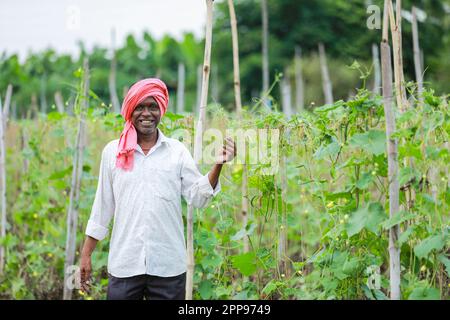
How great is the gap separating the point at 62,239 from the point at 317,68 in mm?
12389

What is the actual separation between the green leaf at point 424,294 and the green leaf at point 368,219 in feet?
0.82

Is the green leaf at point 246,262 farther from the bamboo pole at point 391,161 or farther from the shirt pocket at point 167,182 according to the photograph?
the bamboo pole at point 391,161

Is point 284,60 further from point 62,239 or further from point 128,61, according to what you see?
point 62,239

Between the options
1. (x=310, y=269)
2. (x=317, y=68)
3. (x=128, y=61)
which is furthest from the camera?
(x=128, y=61)

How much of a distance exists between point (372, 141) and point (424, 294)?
573mm

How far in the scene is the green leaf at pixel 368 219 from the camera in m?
2.13

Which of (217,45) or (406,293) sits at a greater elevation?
(217,45)

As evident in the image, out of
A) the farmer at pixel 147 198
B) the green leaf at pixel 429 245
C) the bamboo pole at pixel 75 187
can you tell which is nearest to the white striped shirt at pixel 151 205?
the farmer at pixel 147 198

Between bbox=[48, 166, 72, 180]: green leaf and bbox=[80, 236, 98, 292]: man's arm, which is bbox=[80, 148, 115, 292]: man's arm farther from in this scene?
bbox=[48, 166, 72, 180]: green leaf

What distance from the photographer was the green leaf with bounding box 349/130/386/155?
2131mm

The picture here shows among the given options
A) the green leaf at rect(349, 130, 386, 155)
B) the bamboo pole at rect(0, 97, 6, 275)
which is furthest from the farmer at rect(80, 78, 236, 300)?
the bamboo pole at rect(0, 97, 6, 275)

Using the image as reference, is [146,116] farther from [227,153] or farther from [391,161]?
[391,161]

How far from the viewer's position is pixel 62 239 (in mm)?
3951

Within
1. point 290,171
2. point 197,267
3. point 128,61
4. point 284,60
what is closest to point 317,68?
point 284,60
